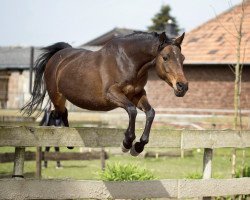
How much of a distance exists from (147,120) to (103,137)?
67 cm

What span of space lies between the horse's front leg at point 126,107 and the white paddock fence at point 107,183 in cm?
51

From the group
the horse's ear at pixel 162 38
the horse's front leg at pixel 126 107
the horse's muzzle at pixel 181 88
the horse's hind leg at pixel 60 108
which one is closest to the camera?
the horse's muzzle at pixel 181 88

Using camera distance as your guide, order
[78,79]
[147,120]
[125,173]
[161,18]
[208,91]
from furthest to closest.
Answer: [161,18], [208,91], [125,173], [78,79], [147,120]

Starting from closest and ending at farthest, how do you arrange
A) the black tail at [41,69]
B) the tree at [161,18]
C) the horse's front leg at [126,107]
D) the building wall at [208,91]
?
the horse's front leg at [126,107] → the black tail at [41,69] → the building wall at [208,91] → the tree at [161,18]

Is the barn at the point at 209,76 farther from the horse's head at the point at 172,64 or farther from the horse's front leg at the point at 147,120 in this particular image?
the horse's head at the point at 172,64

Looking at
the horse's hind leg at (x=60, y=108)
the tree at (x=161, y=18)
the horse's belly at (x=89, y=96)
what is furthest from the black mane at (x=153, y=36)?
the tree at (x=161, y=18)

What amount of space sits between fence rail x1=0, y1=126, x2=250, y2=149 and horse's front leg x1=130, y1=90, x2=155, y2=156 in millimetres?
463

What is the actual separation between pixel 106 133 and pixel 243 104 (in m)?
18.6

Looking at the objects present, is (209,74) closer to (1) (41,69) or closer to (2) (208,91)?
(2) (208,91)

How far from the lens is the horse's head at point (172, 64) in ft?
18.6

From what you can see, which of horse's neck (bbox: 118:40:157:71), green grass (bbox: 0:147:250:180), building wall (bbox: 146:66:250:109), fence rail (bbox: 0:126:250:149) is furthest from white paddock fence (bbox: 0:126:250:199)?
building wall (bbox: 146:66:250:109)

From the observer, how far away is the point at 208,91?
2512 centimetres

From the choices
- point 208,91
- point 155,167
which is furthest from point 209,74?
point 155,167

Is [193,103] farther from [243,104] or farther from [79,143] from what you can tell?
[79,143]
